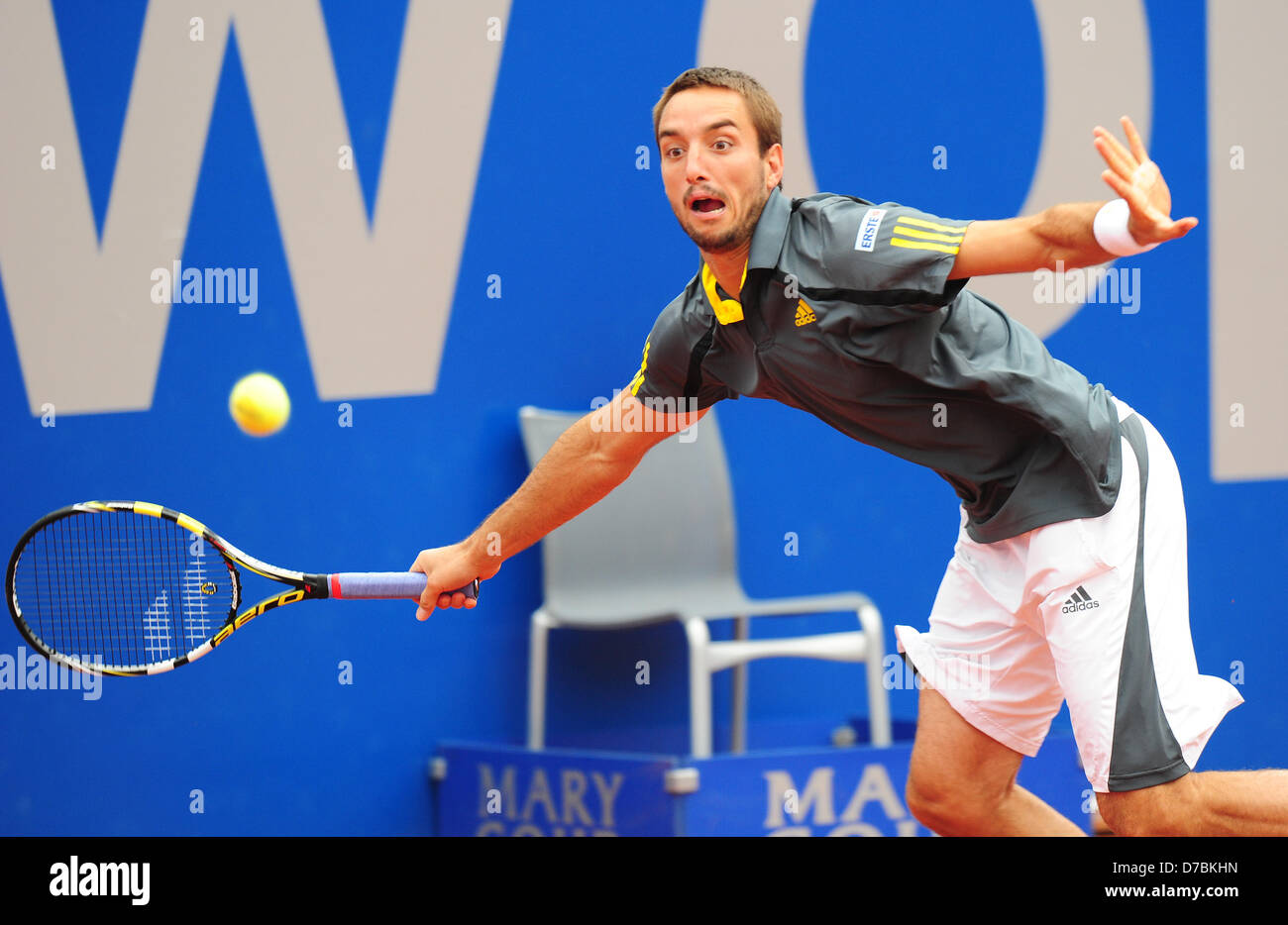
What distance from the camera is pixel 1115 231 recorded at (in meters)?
2.40

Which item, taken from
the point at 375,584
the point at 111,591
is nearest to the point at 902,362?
the point at 375,584

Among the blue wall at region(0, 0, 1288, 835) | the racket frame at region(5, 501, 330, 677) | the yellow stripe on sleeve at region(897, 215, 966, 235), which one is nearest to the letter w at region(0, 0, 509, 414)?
the blue wall at region(0, 0, 1288, 835)

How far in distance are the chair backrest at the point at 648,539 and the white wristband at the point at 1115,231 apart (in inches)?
75.1

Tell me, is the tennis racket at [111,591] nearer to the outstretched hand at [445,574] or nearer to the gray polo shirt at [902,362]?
the outstretched hand at [445,574]

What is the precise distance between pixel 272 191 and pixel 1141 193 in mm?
2343

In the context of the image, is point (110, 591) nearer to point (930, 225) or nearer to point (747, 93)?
point (747, 93)

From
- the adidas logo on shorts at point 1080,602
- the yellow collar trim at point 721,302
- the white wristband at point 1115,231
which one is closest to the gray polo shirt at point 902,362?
the yellow collar trim at point 721,302

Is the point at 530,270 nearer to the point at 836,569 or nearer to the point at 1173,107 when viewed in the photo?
the point at 836,569

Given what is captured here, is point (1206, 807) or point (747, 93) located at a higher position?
point (747, 93)

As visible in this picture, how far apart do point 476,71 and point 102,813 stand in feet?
7.05

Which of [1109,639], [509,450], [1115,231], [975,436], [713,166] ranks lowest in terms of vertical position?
[1109,639]

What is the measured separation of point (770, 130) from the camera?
2.99 metres

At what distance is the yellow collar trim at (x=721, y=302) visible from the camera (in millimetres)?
2934

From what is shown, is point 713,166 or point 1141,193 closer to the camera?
point 1141,193
